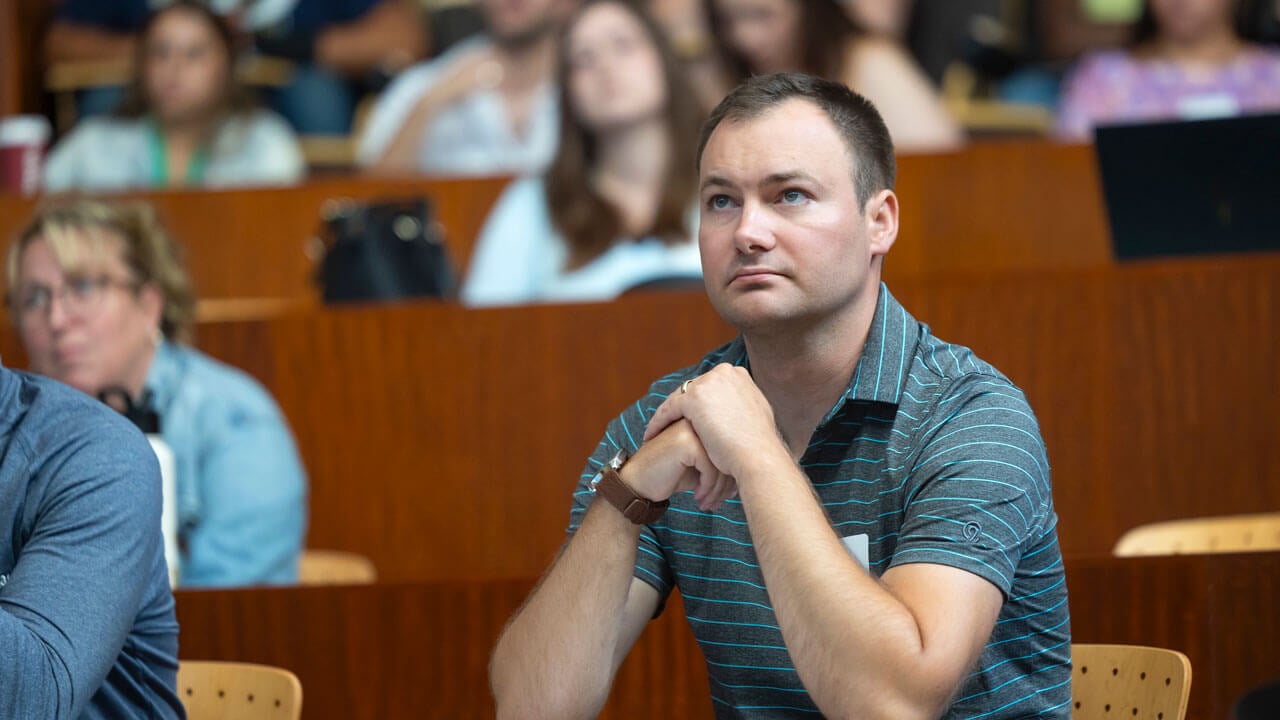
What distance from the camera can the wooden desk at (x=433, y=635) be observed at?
5.88ft

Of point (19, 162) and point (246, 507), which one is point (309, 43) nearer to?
point (19, 162)

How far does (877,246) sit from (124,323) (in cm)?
152

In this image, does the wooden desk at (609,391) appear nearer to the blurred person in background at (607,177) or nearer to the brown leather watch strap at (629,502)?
the blurred person in background at (607,177)

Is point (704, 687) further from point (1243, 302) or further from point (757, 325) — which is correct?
point (1243, 302)

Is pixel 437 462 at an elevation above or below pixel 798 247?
below

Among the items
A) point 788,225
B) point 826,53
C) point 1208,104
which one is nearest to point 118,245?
point 788,225

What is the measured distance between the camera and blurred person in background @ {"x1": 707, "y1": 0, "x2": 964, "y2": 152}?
3572 mm

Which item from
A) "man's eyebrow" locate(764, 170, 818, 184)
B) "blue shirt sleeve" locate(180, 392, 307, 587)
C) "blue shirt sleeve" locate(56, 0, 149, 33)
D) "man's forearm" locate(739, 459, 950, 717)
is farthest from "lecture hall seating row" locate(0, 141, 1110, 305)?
"blue shirt sleeve" locate(56, 0, 149, 33)

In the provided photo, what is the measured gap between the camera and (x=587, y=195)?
3.36m

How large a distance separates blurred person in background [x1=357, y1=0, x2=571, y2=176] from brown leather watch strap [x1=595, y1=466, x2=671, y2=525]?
2.56 m

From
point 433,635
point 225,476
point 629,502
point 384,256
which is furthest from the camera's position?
point 384,256

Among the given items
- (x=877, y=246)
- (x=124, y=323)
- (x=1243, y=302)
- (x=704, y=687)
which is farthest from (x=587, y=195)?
(x=877, y=246)

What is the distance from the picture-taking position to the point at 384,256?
3.20 meters

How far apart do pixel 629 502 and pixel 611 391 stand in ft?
4.64
